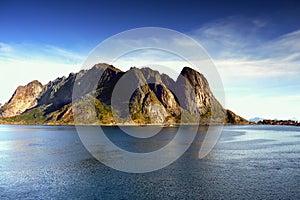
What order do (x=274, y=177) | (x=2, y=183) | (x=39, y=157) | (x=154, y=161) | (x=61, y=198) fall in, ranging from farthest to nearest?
(x=39, y=157) < (x=154, y=161) < (x=274, y=177) < (x=2, y=183) < (x=61, y=198)

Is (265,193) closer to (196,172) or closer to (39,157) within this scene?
(196,172)

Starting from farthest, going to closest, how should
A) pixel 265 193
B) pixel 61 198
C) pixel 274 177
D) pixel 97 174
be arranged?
1. pixel 97 174
2. pixel 274 177
3. pixel 265 193
4. pixel 61 198

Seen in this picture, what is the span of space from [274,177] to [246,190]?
17.4 m

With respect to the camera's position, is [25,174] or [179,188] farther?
[25,174]

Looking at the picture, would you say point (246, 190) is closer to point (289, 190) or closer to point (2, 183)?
point (289, 190)

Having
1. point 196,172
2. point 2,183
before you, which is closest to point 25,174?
point 2,183

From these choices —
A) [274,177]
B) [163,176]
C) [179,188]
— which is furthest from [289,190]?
[163,176]

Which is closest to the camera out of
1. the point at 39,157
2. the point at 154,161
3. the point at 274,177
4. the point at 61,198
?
the point at 61,198

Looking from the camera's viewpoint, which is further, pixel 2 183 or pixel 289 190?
pixel 2 183

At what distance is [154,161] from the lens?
106 m

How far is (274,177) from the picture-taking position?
253 feet

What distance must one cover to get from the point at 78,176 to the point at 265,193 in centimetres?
5089

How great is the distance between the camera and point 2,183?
69.6 m

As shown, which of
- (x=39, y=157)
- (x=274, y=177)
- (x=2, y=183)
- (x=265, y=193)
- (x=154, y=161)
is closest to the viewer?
(x=265, y=193)
